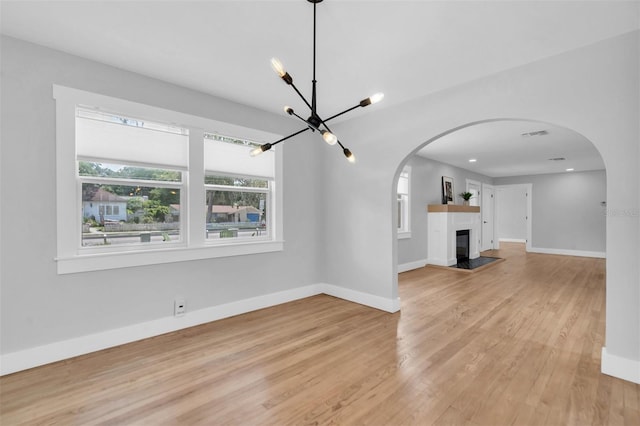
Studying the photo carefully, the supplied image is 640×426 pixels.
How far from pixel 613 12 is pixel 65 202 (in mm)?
4533

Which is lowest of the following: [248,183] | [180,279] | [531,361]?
[531,361]

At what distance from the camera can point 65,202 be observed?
2553mm

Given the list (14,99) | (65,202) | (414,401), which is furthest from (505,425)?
(14,99)

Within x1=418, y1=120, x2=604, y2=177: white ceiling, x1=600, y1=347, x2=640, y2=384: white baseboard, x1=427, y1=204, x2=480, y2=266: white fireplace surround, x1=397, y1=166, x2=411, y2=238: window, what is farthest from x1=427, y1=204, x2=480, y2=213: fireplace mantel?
x1=600, y1=347, x2=640, y2=384: white baseboard

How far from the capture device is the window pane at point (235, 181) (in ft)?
11.6

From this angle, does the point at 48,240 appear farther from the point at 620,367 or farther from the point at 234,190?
the point at 620,367

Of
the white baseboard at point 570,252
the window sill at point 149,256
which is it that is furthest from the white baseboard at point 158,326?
the white baseboard at point 570,252

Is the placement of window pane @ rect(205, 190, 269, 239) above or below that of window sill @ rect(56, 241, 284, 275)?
above

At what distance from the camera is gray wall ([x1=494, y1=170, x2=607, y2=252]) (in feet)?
27.6

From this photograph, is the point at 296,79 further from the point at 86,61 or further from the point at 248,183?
the point at 86,61

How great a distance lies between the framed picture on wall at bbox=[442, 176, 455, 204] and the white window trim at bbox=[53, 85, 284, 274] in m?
5.12

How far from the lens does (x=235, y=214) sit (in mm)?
3773

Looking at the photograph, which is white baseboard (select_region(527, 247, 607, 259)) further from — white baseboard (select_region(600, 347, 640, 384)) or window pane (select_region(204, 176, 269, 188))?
window pane (select_region(204, 176, 269, 188))

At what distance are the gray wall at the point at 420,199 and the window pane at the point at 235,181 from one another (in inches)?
138
